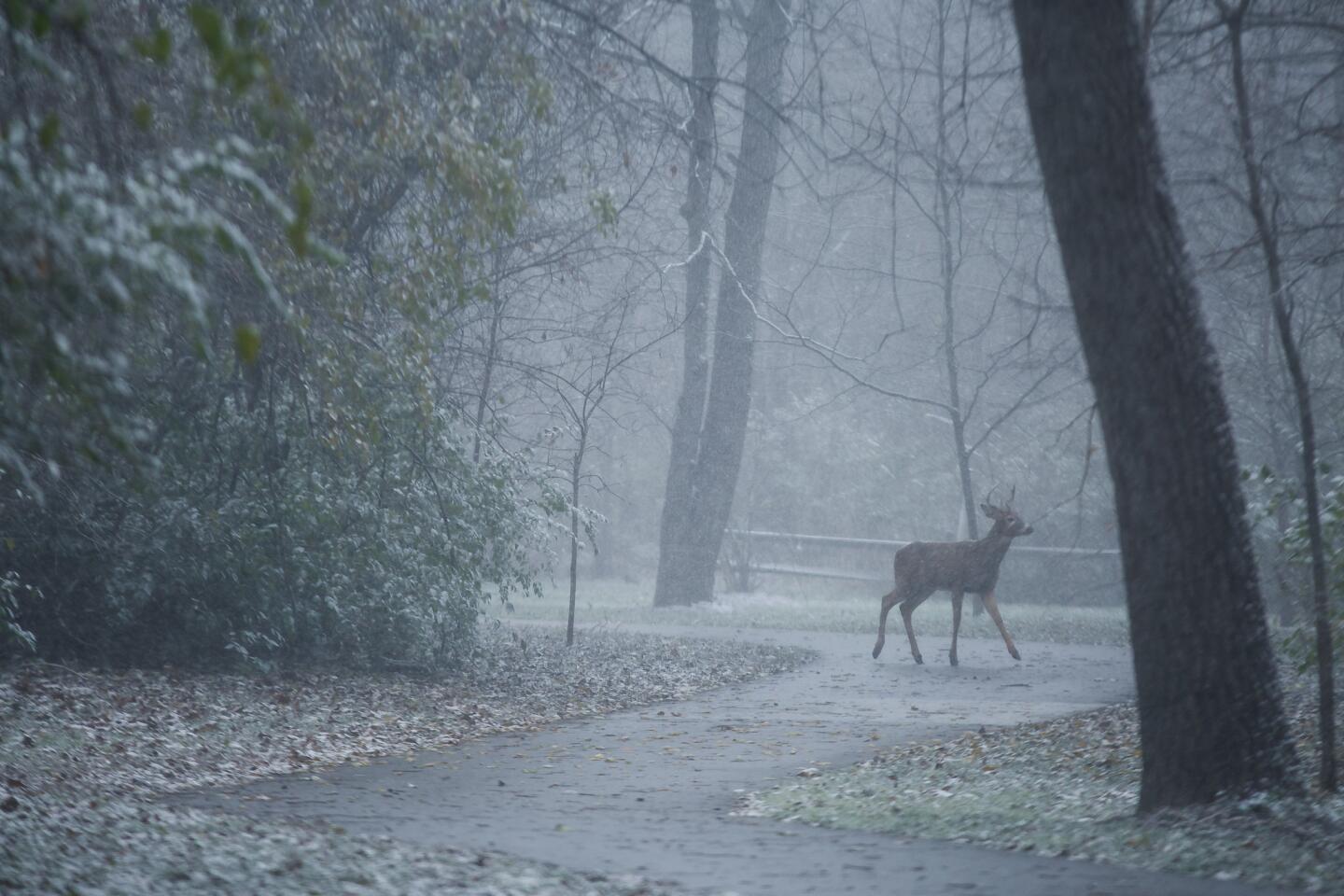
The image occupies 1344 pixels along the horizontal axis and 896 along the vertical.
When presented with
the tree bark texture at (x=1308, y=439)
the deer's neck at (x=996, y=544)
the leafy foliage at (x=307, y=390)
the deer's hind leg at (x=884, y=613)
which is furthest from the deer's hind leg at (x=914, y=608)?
the tree bark texture at (x=1308, y=439)

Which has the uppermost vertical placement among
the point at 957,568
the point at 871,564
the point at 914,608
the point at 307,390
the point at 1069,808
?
the point at 307,390

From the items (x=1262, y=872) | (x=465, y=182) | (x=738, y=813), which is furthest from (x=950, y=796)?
(x=465, y=182)

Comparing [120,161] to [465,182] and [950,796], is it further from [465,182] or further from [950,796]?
[950,796]

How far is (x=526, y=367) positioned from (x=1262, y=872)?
1219 centimetres

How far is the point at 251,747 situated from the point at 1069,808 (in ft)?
19.8

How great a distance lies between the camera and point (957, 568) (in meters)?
16.6

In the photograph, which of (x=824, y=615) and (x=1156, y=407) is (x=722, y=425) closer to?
(x=824, y=615)

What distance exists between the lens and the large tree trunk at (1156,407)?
6785 millimetres

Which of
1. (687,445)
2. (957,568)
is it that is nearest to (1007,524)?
(957,568)

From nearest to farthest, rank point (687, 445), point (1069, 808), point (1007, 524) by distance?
point (1069, 808) < point (1007, 524) < point (687, 445)

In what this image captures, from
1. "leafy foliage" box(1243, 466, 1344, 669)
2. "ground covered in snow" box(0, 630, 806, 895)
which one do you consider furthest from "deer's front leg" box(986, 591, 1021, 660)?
"leafy foliage" box(1243, 466, 1344, 669)

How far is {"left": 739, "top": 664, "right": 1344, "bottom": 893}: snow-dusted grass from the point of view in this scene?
6.28m

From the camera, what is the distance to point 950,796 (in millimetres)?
8305

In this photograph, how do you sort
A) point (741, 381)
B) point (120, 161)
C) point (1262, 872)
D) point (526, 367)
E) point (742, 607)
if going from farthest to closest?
point (742, 607) → point (741, 381) → point (526, 367) → point (120, 161) → point (1262, 872)
